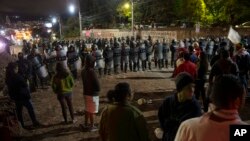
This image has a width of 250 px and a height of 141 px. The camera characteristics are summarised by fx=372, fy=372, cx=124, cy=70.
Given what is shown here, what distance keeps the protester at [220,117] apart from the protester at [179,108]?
4.99ft

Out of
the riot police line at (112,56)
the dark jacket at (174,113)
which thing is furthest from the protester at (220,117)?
the riot police line at (112,56)

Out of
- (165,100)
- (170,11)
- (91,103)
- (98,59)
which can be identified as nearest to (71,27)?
(170,11)

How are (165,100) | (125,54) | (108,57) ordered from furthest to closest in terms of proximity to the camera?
(125,54)
(108,57)
(165,100)

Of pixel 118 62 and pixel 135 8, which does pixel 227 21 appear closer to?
pixel 135 8

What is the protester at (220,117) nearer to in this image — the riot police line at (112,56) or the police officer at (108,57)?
the riot police line at (112,56)

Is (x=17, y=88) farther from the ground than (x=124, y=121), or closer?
closer

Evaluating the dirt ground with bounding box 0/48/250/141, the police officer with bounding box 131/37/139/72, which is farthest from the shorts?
the police officer with bounding box 131/37/139/72

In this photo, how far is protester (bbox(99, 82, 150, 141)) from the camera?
4.89m

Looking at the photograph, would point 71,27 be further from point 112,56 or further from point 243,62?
point 243,62

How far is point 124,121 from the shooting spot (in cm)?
488

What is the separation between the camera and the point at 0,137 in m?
5.45

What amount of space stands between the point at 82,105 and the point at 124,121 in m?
8.04

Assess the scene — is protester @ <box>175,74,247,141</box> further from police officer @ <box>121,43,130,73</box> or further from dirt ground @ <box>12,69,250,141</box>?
police officer @ <box>121,43,130,73</box>

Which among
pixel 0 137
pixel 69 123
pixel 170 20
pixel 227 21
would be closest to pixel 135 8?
pixel 170 20
